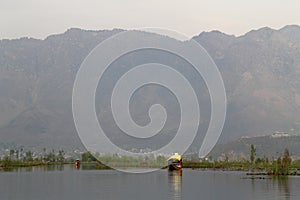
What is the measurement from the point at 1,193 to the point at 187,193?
27810 millimetres

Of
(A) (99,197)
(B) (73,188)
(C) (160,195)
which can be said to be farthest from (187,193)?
(B) (73,188)

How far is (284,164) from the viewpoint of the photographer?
139 m

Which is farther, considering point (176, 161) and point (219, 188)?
point (176, 161)

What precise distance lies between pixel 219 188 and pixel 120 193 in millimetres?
19276

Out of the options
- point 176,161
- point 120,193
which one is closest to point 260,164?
point 176,161

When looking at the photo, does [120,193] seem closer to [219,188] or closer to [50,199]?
[50,199]

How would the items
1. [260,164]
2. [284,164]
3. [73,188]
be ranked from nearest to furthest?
[73,188] → [284,164] → [260,164]

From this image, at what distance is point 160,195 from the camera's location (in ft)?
263

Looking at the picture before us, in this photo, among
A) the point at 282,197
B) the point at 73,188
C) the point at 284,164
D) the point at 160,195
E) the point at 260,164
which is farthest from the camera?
the point at 260,164

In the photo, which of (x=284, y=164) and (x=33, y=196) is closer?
(x=33, y=196)

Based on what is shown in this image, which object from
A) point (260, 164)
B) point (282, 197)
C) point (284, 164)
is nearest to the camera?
point (282, 197)

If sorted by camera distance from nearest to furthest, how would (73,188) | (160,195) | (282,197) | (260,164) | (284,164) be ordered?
(282,197) < (160,195) < (73,188) < (284,164) < (260,164)

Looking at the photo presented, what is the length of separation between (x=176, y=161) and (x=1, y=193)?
378 ft

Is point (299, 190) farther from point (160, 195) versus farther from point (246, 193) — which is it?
point (160, 195)
